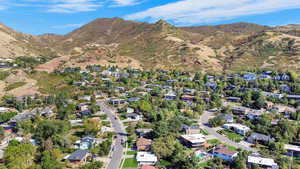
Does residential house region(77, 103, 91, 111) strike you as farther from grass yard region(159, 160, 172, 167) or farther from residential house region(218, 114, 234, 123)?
residential house region(218, 114, 234, 123)

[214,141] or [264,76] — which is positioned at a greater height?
[264,76]

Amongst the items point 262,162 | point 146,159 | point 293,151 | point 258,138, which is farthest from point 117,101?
point 293,151

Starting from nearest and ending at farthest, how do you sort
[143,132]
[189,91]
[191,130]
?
[143,132], [191,130], [189,91]

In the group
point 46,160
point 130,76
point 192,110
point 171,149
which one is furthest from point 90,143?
point 130,76

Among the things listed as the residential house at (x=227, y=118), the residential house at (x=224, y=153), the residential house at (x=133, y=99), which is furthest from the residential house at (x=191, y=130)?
the residential house at (x=133, y=99)

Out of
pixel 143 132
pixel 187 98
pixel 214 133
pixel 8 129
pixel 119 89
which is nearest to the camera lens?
pixel 143 132

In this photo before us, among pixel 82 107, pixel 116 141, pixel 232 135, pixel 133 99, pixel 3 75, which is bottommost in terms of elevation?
pixel 232 135

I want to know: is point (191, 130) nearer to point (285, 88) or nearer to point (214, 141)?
point (214, 141)

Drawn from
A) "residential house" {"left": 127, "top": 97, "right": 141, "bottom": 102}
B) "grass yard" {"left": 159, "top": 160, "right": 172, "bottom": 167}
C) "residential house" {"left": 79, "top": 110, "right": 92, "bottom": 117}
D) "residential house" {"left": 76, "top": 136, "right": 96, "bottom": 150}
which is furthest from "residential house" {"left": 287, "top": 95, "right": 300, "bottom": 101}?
"residential house" {"left": 76, "top": 136, "right": 96, "bottom": 150}
